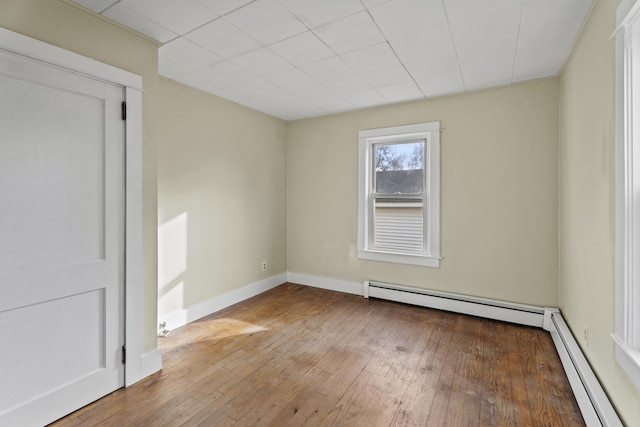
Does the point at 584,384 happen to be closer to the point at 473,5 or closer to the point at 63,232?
the point at 473,5

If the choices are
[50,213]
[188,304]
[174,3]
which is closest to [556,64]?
[174,3]

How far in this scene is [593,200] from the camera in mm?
1969

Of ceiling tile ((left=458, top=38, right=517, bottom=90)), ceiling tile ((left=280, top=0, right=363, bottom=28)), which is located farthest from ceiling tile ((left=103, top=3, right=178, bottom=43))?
ceiling tile ((left=458, top=38, right=517, bottom=90))

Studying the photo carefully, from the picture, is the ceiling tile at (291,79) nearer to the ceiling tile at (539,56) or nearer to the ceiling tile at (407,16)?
the ceiling tile at (407,16)

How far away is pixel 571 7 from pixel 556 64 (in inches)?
37.5

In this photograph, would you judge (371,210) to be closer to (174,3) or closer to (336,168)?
(336,168)

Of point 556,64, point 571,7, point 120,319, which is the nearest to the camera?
point 571,7

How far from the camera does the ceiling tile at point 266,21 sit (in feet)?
6.21

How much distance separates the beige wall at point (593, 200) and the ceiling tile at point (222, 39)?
227cm

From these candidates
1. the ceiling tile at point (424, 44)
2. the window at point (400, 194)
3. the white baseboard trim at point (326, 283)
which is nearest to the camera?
the ceiling tile at point (424, 44)

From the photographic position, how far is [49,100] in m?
1.76

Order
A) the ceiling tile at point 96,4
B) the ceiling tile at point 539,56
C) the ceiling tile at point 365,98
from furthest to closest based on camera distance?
the ceiling tile at point 365,98 → the ceiling tile at point 539,56 → the ceiling tile at point 96,4

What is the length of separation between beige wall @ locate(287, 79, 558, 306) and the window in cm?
10

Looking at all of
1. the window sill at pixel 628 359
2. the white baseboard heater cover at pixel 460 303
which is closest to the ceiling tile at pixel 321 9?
the window sill at pixel 628 359
